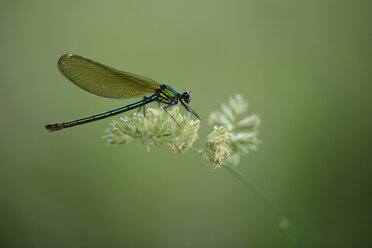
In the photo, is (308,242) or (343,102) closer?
(308,242)

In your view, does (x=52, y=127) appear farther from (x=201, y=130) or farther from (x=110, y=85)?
(x=201, y=130)

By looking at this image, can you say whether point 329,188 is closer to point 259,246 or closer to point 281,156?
point 281,156

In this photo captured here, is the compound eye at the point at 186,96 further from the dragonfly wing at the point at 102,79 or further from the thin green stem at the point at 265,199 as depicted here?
the thin green stem at the point at 265,199

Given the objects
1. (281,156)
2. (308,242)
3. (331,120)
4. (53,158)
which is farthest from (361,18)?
(53,158)

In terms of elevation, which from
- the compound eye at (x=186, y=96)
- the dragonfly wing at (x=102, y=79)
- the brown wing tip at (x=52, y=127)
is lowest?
the brown wing tip at (x=52, y=127)

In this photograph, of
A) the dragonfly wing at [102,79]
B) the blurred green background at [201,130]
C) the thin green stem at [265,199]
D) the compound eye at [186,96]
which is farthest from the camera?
the blurred green background at [201,130]

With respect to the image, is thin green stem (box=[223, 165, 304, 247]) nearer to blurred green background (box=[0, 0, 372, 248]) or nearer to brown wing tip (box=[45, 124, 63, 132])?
blurred green background (box=[0, 0, 372, 248])

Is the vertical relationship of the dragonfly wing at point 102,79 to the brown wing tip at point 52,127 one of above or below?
above

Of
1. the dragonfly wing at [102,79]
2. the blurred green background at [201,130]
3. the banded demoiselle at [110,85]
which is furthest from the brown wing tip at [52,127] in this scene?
the blurred green background at [201,130]
